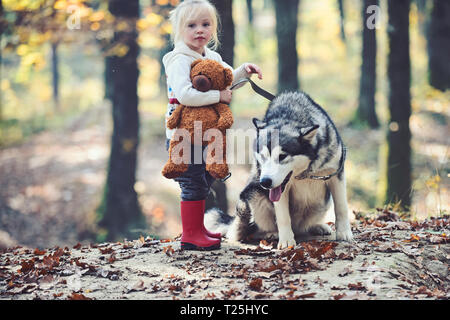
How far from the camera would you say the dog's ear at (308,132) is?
3779 millimetres

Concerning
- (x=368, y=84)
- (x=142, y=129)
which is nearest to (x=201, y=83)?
(x=142, y=129)

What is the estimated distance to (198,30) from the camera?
3.80m

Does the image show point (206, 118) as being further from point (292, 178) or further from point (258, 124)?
point (292, 178)

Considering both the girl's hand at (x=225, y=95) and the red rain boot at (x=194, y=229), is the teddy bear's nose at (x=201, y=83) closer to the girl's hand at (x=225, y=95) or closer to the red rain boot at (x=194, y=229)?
the girl's hand at (x=225, y=95)

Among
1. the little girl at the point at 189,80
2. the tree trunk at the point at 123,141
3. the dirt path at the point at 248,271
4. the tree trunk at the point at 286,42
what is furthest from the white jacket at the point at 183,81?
the tree trunk at the point at 286,42

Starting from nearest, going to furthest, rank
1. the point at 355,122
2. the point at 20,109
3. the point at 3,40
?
the point at 3,40, the point at 355,122, the point at 20,109

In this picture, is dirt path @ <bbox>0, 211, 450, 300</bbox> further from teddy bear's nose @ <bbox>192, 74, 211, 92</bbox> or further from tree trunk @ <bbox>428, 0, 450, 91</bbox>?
tree trunk @ <bbox>428, 0, 450, 91</bbox>

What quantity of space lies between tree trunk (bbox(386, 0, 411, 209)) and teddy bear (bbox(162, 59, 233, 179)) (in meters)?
4.43

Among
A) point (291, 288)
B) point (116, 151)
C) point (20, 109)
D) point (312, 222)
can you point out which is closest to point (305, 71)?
point (20, 109)

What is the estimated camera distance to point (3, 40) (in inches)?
329

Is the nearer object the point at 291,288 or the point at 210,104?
the point at 291,288

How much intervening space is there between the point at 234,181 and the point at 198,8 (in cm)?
791

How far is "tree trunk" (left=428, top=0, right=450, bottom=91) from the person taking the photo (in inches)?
574
